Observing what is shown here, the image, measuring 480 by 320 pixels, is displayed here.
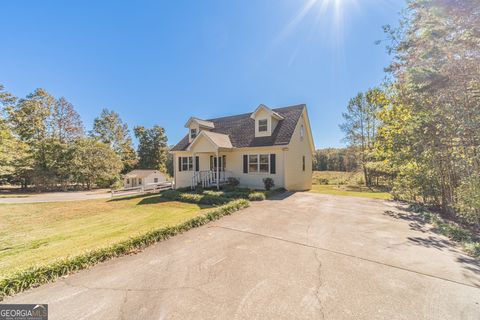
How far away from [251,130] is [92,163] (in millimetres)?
25362

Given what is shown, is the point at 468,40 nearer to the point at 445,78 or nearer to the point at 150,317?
the point at 445,78

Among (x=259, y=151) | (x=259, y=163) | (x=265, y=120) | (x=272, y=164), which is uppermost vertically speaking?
(x=265, y=120)

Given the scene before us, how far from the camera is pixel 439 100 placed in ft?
20.8

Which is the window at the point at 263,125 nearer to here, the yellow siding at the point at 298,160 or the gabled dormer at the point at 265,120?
the gabled dormer at the point at 265,120

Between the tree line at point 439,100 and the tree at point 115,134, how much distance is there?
38161mm

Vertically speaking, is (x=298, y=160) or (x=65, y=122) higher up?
(x=65, y=122)

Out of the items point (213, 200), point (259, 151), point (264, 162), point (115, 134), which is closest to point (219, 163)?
point (259, 151)

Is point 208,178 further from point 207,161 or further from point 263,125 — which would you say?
point 263,125

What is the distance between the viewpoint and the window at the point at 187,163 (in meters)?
17.3

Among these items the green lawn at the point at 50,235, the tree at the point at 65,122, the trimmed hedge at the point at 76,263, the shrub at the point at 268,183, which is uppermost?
the tree at the point at 65,122

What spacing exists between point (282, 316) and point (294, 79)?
15039 millimetres

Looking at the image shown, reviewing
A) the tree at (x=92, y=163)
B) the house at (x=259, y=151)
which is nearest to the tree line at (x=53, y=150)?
the tree at (x=92, y=163)

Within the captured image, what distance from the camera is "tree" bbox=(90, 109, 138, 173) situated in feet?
111

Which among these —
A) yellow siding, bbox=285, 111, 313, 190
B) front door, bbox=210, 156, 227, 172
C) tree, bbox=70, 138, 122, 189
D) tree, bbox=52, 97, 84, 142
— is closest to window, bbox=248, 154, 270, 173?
yellow siding, bbox=285, 111, 313, 190
